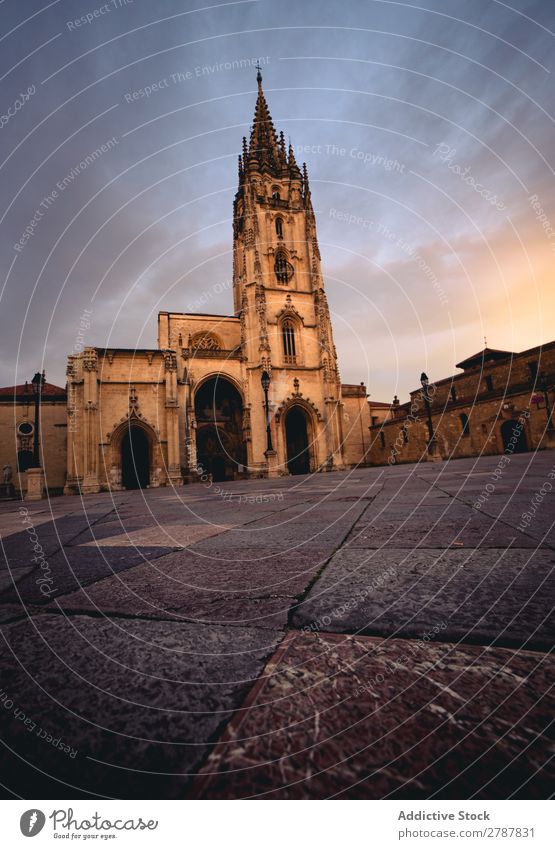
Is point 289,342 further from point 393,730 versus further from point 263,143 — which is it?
point 393,730

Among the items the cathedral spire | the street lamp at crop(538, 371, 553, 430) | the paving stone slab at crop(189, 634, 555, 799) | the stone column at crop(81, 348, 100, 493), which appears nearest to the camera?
the paving stone slab at crop(189, 634, 555, 799)

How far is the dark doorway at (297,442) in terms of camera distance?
2273 centimetres

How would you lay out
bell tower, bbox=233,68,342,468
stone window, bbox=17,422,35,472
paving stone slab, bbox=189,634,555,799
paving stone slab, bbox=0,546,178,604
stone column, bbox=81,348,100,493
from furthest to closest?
stone window, bbox=17,422,35,472
bell tower, bbox=233,68,342,468
stone column, bbox=81,348,100,493
paving stone slab, bbox=0,546,178,604
paving stone slab, bbox=189,634,555,799

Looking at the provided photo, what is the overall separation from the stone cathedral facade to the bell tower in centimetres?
7

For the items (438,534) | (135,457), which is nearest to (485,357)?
(135,457)

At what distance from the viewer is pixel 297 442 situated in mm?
23531

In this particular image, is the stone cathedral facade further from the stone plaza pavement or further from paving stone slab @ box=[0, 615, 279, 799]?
paving stone slab @ box=[0, 615, 279, 799]

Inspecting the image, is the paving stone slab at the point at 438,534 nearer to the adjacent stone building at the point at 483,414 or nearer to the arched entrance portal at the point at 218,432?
the adjacent stone building at the point at 483,414

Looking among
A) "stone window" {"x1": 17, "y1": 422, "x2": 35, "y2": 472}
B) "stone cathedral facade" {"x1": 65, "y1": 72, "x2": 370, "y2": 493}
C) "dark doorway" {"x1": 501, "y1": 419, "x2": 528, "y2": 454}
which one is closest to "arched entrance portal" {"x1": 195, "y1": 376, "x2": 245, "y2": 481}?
"stone cathedral facade" {"x1": 65, "y1": 72, "x2": 370, "y2": 493}

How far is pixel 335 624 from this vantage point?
979 millimetres

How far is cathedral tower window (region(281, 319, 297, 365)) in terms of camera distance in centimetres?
2304

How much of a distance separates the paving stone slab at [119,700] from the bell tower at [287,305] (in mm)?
20268
